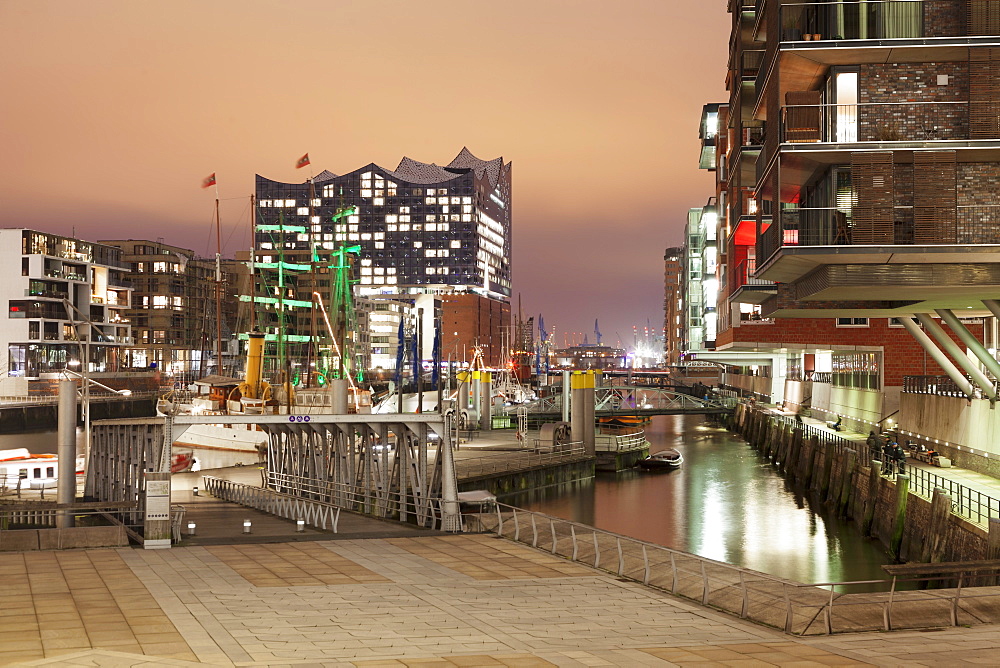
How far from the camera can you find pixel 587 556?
2430cm

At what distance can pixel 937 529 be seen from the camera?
92.3 ft

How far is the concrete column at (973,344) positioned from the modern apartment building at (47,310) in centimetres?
9395

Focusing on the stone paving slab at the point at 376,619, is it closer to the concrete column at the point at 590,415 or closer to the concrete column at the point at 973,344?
the concrete column at the point at 973,344

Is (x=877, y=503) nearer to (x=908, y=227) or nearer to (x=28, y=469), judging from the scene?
(x=908, y=227)

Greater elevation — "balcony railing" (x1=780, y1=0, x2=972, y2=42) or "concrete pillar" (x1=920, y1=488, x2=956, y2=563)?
"balcony railing" (x1=780, y1=0, x2=972, y2=42)

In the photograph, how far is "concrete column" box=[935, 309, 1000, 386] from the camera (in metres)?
37.6

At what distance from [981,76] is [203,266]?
163 metres

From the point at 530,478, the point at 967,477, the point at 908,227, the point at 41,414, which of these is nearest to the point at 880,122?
the point at 908,227

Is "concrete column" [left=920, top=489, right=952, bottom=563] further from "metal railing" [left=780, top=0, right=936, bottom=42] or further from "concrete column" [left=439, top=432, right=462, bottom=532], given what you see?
"metal railing" [left=780, top=0, right=936, bottom=42]

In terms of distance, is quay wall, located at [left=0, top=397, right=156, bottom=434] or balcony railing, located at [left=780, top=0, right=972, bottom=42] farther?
quay wall, located at [left=0, top=397, right=156, bottom=434]

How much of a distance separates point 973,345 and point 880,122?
39.5 feet

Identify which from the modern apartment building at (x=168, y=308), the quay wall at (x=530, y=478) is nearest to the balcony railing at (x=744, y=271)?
the quay wall at (x=530, y=478)

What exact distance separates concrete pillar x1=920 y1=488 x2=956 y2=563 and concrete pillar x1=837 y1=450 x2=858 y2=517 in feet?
54.6

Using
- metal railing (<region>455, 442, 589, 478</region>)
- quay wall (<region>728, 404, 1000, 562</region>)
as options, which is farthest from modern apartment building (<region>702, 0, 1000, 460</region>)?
metal railing (<region>455, 442, 589, 478</region>)
